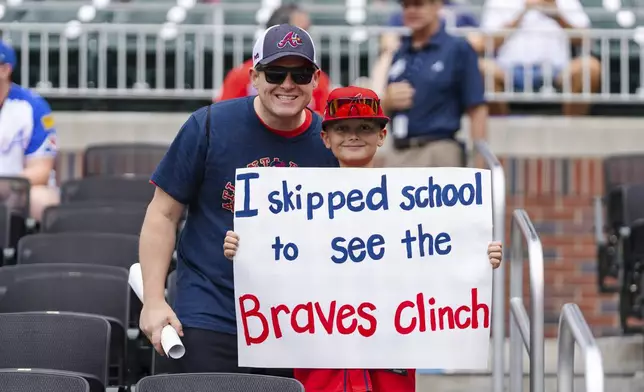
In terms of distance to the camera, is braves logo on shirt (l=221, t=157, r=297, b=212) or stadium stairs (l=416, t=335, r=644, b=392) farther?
stadium stairs (l=416, t=335, r=644, b=392)

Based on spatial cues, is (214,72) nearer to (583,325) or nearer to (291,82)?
(291,82)

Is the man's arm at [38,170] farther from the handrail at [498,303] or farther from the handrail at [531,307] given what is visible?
the handrail at [531,307]

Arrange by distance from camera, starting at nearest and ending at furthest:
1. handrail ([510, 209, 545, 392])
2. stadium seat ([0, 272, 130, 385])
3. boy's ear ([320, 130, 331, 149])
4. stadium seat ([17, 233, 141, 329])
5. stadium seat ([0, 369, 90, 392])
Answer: stadium seat ([0, 369, 90, 392]) → boy's ear ([320, 130, 331, 149]) → handrail ([510, 209, 545, 392]) → stadium seat ([0, 272, 130, 385]) → stadium seat ([17, 233, 141, 329])

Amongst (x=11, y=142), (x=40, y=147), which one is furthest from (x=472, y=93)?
(x=11, y=142)

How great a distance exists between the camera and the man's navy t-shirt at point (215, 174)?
18.7 ft

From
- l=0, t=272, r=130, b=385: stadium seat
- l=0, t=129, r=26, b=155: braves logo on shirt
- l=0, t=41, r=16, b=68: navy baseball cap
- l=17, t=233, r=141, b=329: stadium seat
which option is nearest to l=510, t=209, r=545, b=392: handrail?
l=0, t=272, r=130, b=385: stadium seat

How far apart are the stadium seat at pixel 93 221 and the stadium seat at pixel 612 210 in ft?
9.03

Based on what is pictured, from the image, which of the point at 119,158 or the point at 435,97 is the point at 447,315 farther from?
the point at 119,158

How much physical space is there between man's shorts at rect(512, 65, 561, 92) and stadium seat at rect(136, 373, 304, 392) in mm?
7074

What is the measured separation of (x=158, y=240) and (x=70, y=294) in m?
1.60

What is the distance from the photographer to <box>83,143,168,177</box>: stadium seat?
416 inches

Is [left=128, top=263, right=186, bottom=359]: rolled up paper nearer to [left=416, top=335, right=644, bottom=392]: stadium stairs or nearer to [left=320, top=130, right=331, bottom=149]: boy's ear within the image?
[left=320, top=130, right=331, bottom=149]: boy's ear

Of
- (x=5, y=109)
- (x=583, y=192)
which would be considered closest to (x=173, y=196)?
(x=5, y=109)

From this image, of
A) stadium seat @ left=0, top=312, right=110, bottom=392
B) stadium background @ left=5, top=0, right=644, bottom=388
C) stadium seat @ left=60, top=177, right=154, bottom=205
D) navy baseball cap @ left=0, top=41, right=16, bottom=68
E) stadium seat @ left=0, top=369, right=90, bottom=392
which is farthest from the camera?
stadium background @ left=5, top=0, right=644, bottom=388
